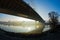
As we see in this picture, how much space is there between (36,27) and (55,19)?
4.21 m

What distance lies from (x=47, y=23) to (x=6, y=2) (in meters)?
13.9

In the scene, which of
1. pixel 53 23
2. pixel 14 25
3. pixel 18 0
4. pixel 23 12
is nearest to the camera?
pixel 18 0

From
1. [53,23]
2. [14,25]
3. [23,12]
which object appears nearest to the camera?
[23,12]

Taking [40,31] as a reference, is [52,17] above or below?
above

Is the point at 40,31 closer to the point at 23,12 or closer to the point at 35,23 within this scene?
the point at 35,23

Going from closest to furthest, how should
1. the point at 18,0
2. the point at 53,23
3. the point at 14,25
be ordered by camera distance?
the point at 18,0
the point at 14,25
the point at 53,23

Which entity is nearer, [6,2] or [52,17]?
[6,2]

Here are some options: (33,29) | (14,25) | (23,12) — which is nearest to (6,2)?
(23,12)

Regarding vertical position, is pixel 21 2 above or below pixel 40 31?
above

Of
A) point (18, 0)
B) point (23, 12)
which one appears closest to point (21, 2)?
point (18, 0)

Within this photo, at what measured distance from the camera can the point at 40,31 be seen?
25938 mm

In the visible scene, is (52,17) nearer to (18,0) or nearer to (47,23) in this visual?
(47,23)

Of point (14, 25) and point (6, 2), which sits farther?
point (14, 25)

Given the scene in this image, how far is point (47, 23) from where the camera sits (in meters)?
27.8
